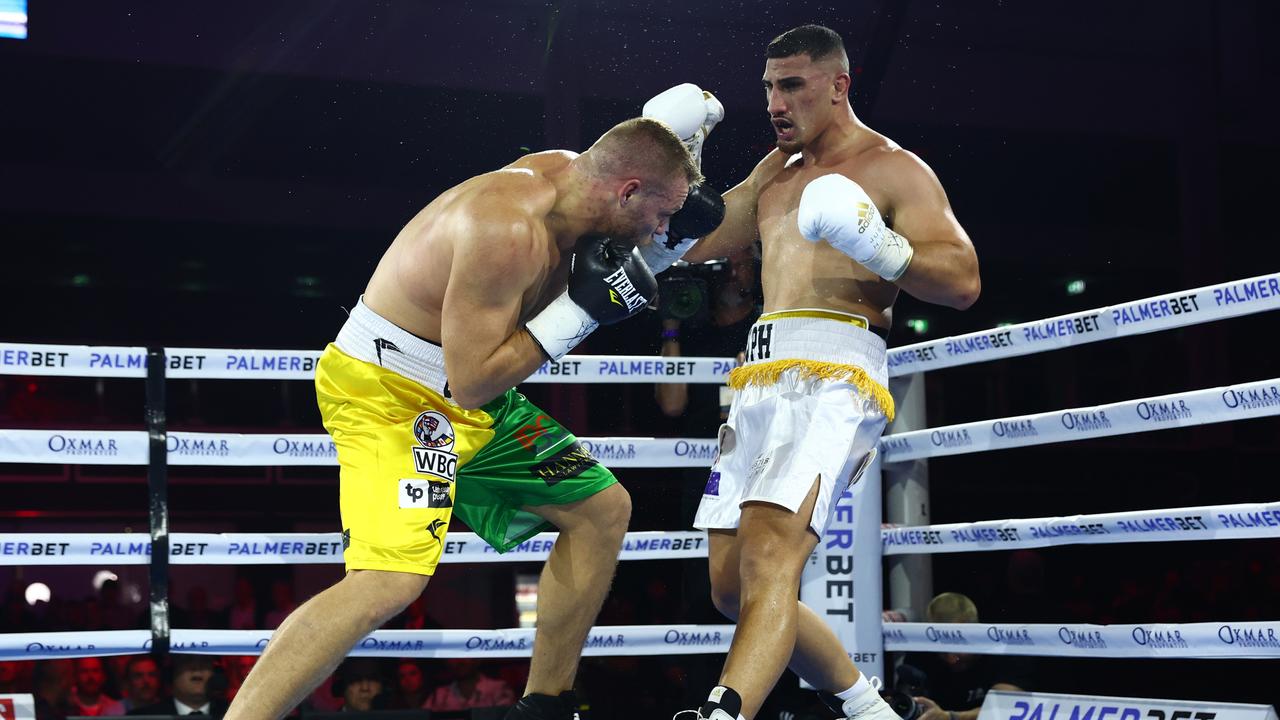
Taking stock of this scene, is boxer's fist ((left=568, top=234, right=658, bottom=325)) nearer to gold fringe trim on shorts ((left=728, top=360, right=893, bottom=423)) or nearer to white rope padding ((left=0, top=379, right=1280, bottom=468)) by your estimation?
gold fringe trim on shorts ((left=728, top=360, right=893, bottom=423))

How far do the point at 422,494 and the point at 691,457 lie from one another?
1322 millimetres

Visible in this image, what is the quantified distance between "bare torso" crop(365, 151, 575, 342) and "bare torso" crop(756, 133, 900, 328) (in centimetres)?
54

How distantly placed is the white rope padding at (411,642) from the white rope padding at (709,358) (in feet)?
2.26

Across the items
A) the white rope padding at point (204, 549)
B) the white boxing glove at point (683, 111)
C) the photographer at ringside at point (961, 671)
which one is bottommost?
the photographer at ringside at point (961, 671)

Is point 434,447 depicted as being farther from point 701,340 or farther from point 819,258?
point 701,340

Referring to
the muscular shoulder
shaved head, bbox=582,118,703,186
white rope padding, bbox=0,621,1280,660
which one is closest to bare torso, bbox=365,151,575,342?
shaved head, bbox=582,118,703,186

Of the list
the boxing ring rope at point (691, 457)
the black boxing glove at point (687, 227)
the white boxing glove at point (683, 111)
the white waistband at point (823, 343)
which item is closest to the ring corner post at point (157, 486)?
the boxing ring rope at point (691, 457)

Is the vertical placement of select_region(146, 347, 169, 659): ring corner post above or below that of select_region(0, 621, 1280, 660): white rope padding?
above

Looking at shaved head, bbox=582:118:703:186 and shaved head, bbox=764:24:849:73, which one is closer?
shaved head, bbox=582:118:703:186

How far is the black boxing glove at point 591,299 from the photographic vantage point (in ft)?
8.44

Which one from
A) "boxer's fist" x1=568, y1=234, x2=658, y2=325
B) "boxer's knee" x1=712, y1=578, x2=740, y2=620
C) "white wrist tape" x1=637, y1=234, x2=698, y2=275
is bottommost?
"boxer's knee" x1=712, y1=578, x2=740, y2=620

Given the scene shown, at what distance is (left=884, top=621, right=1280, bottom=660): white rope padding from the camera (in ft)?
8.86

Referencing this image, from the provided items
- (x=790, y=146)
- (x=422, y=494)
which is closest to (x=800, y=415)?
(x=790, y=146)

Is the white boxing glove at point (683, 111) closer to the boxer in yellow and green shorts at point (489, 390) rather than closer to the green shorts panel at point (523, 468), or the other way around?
the boxer in yellow and green shorts at point (489, 390)
